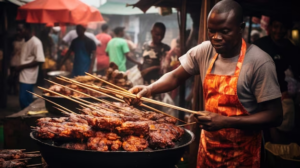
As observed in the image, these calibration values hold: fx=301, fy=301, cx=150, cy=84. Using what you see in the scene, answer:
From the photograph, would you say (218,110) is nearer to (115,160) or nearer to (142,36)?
(115,160)

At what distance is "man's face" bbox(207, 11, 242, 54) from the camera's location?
2729 mm

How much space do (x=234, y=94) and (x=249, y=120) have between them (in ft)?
Answer: 0.92

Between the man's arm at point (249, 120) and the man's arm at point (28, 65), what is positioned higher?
the man's arm at point (249, 120)

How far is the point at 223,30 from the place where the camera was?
275cm

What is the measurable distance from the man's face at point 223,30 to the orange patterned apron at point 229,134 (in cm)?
22

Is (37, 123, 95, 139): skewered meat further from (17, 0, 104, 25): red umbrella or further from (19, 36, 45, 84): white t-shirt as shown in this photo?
(17, 0, 104, 25): red umbrella

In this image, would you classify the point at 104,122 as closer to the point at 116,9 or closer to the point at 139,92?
the point at 139,92

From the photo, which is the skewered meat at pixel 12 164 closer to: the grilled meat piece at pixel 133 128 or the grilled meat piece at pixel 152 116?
the grilled meat piece at pixel 133 128

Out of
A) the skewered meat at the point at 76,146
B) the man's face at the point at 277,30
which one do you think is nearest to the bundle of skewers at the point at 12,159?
the skewered meat at the point at 76,146

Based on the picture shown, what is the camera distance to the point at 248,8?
689cm

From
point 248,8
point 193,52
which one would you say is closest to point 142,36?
point 248,8

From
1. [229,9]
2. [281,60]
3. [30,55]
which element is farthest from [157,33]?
[229,9]

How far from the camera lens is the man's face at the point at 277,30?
242 inches

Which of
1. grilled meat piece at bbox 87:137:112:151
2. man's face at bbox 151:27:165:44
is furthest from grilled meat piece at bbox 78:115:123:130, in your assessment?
man's face at bbox 151:27:165:44
